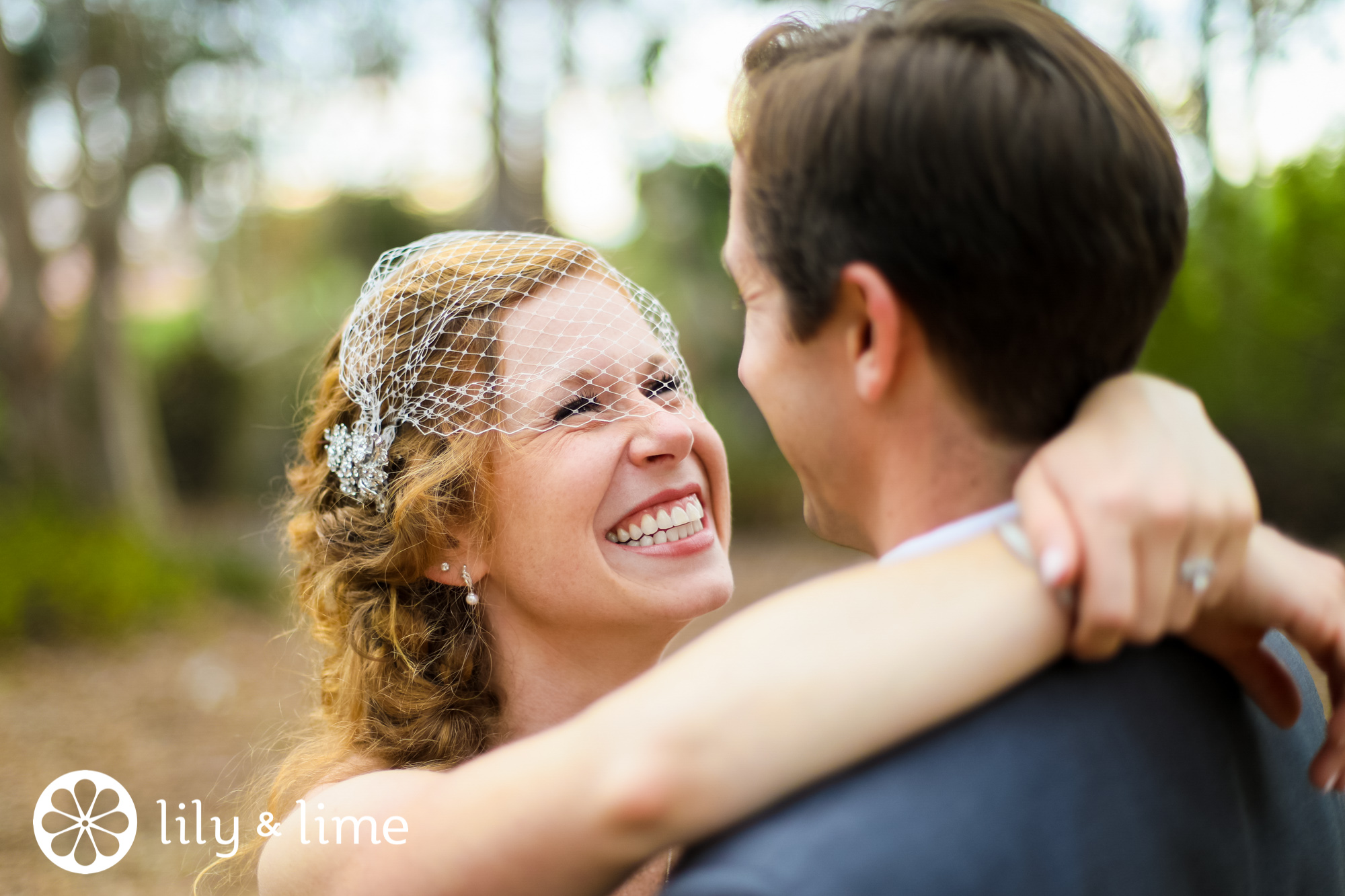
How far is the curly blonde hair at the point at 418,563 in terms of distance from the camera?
8.59 feet

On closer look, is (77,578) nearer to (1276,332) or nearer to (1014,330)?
(1014,330)

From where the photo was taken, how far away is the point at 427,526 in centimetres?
266

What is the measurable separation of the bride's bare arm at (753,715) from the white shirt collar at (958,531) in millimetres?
114

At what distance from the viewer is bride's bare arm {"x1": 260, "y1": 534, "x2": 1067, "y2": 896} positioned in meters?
1.24

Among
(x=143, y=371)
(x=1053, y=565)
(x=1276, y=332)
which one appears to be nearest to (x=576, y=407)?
(x=1053, y=565)

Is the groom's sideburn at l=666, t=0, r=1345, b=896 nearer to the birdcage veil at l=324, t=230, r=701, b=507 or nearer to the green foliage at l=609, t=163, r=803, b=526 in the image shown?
the birdcage veil at l=324, t=230, r=701, b=507

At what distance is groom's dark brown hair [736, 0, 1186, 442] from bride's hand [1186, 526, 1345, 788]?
0.34 meters

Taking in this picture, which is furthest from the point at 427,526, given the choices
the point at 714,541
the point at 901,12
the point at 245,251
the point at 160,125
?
the point at 245,251

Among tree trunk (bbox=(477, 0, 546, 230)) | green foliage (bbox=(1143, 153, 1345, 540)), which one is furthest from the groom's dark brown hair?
tree trunk (bbox=(477, 0, 546, 230))

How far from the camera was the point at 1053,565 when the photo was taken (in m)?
1.26

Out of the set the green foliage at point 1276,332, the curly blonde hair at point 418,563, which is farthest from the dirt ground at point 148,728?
the green foliage at point 1276,332

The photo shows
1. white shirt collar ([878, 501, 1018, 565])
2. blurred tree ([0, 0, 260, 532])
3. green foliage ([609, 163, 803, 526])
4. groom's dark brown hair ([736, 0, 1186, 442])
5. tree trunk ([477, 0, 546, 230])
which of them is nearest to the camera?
groom's dark brown hair ([736, 0, 1186, 442])

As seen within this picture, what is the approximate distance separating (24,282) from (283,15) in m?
4.66

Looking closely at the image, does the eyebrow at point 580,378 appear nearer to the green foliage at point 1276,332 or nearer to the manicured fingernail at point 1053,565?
the manicured fingernail at point 1053,565
